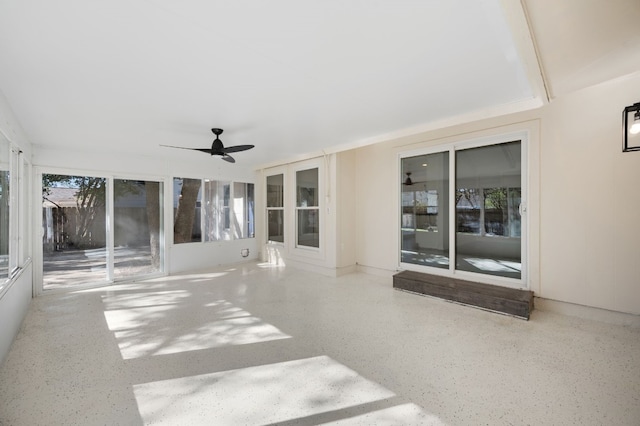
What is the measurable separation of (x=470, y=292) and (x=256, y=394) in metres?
3.00

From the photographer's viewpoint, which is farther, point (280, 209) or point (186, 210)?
point (280, 209)

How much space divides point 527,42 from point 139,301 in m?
5.13

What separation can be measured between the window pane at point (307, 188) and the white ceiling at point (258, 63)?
220cm

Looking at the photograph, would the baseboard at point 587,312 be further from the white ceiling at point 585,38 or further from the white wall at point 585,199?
the white ceiling at point 585,38

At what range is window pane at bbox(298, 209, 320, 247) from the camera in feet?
19.3

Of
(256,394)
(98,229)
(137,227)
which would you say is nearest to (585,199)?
(256,394)

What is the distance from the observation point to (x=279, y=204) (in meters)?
6.81

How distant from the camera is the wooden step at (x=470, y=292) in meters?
3.31

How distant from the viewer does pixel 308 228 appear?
6.09m

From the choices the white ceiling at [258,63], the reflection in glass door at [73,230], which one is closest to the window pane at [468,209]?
the white ceiling at [258,63]

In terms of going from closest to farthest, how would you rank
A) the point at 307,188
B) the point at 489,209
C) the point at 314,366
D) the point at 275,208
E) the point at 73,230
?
the point at 314,366 < the point at 489,209 < the point at 73,230 < the point at 307,188 < the point at 275,208

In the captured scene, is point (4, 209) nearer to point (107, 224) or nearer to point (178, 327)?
point (107, 224)

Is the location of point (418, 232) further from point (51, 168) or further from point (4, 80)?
point (51, 168)

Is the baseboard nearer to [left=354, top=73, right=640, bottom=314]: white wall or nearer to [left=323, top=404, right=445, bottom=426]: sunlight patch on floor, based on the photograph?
[left=354, top=73, right=640, bottom=314]: white wall
